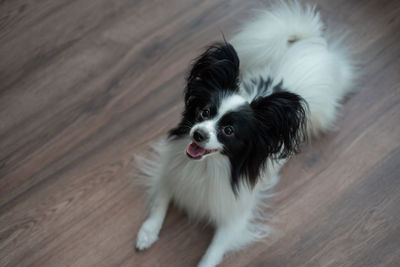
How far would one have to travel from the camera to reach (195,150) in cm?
141

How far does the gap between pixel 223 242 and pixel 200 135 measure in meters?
0.62

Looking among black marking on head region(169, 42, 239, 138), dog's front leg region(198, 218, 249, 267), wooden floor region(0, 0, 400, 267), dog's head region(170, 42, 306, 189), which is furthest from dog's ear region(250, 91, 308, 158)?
wooden floor region(0, 0, 400, 267)

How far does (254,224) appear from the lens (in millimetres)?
1826

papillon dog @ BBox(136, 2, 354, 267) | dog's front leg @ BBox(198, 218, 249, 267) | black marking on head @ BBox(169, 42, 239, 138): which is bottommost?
dog's front leg @ BBox(198, 218, 249, 267)

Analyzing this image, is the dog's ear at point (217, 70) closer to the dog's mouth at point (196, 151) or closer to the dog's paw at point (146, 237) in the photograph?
the dog's mouth at point (196, 151)

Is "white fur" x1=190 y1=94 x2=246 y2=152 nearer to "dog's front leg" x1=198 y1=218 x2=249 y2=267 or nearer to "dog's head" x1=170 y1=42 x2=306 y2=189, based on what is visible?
"dog's head" x1=170 y1=42 x2=306 y2=189

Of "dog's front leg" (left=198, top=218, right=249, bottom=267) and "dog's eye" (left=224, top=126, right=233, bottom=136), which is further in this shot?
"dog's front leg" (left=198, top=218, right=249, bottom=267)

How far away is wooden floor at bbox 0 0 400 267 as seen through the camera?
5.82 feet

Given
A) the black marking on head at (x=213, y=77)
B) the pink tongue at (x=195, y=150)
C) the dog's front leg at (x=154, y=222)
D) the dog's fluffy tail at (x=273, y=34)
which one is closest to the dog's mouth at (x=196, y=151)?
the pink tongue at (x=195, y=150)

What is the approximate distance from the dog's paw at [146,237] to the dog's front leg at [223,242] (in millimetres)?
237

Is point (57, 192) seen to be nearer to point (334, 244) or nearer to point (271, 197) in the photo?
point (271, 197)

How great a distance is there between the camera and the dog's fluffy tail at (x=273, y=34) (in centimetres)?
191

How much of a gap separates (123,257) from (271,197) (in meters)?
0.74

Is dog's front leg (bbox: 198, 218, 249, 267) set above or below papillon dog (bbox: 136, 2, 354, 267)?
below
